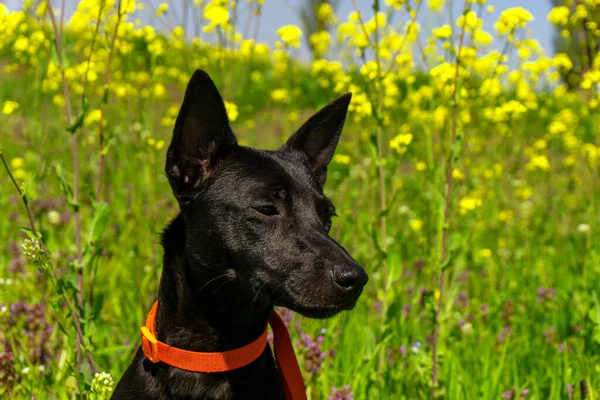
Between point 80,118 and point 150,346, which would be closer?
point 150,346

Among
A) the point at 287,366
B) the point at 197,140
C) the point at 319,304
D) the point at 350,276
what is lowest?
the point at 287,366

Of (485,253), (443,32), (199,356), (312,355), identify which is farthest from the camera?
(485,253)

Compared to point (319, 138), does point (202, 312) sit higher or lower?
lower

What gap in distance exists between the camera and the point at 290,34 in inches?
187

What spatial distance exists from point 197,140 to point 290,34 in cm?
231

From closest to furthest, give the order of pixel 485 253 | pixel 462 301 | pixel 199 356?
1. pixel 199 356
2. pixel 462 301
3. pixel 485 253

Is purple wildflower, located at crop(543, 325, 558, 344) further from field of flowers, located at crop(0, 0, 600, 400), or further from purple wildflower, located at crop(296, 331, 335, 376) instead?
purple wildflower, located at crop(296, 331, 335, 376)

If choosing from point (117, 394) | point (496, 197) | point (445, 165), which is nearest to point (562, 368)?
point (445, 165)

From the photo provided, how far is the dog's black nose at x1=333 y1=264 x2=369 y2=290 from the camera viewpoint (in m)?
2.29

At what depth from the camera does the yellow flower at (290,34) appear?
473cm

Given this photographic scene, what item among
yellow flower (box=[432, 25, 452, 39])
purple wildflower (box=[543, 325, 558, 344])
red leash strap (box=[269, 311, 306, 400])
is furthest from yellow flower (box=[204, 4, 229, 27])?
purple wildflower (box=[543, 325, 558, 344])

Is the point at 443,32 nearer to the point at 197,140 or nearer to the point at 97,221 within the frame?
the point at 197,140

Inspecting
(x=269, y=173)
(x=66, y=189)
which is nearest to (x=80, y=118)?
(x=66, y=189)

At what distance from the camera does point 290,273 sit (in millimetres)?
2424
